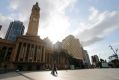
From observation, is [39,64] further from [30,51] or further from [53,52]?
[53,52]

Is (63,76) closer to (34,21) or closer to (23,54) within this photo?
(23,54)

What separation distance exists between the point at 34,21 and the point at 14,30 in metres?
86.9

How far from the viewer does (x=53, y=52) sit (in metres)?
69.1

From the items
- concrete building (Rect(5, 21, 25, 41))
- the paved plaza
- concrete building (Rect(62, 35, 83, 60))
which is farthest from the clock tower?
concrete building (Rect(5, 21, 25, 41))

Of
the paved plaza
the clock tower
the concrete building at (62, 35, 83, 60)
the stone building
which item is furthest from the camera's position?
the concrete building at (62, 35, 83, 60)

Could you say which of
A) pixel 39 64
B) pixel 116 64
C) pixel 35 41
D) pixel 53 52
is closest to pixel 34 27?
pixel 35 41

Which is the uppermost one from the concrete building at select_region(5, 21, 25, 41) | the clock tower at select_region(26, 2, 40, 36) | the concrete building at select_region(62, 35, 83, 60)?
the concrete building at select_region(5, 21, 25, 41)

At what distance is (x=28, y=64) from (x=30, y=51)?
277 inches

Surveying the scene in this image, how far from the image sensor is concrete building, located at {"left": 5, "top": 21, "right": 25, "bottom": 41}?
458 ft

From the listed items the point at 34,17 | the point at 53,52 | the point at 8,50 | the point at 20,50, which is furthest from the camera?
the point at 34,17

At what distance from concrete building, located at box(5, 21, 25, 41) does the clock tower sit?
78.9 meters

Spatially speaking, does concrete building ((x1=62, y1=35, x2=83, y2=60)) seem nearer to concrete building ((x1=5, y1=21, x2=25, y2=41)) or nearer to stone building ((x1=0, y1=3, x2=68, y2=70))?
stone building ((x1=0, y1=3, x2=68, y2=70))

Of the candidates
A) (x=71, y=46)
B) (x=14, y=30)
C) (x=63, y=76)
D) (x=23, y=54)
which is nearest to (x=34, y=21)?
(x=23, y=54)

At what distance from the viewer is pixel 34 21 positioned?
237 ft
